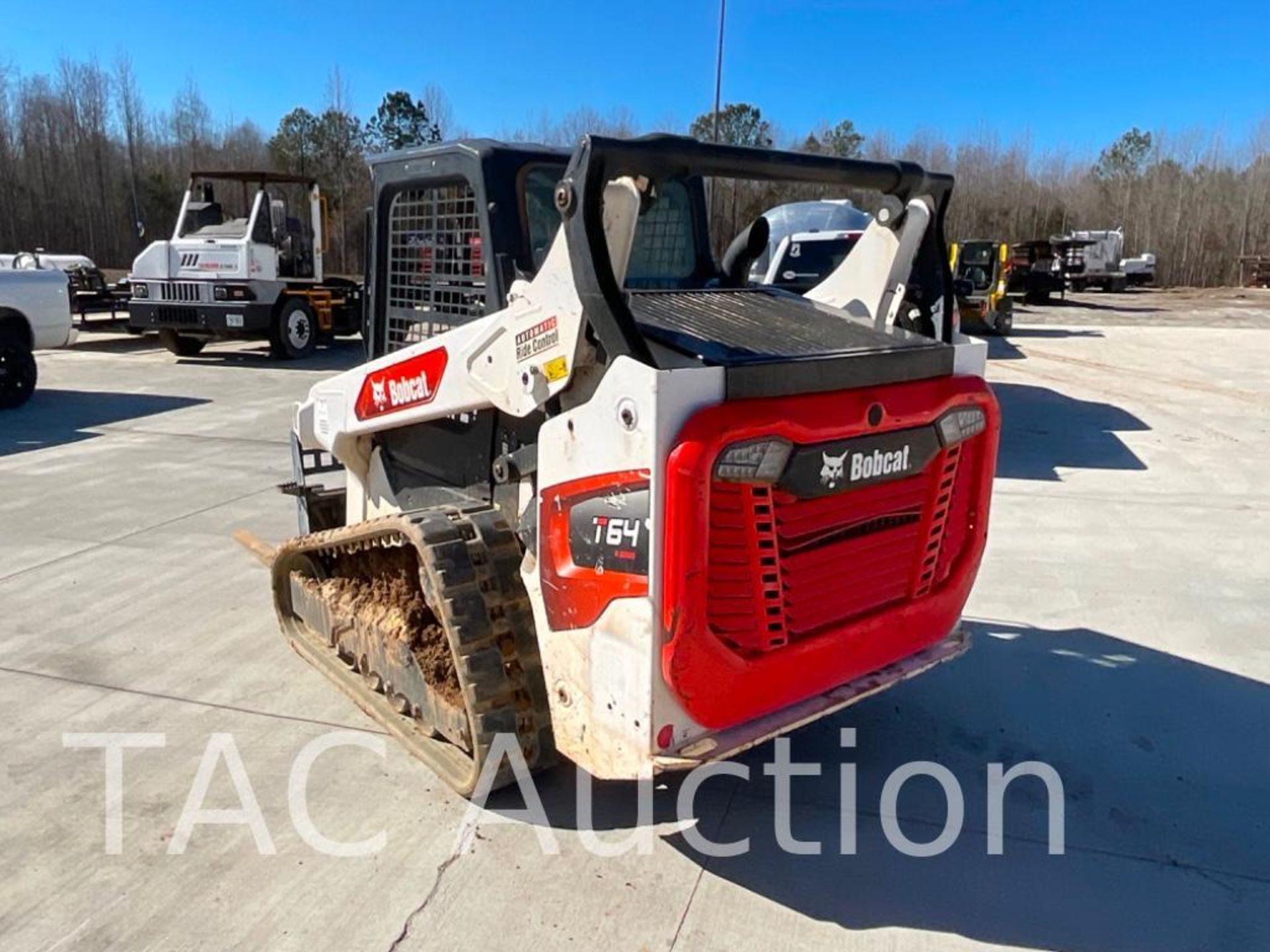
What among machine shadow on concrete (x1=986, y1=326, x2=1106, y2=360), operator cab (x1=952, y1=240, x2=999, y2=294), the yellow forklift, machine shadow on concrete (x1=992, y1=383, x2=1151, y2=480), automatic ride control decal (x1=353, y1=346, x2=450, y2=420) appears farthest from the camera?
operator cab (x1=952, y1=240, x2=999, y2=294)

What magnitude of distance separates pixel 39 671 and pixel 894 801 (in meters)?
3.49

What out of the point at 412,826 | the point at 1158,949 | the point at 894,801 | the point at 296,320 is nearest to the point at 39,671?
the point at 412,826

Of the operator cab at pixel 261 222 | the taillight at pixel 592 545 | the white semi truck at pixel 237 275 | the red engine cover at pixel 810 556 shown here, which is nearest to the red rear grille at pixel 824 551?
the red engine cover at pixel 810 556

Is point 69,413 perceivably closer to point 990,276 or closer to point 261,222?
point 261,222

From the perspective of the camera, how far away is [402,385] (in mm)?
3344

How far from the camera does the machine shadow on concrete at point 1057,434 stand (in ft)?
28.3

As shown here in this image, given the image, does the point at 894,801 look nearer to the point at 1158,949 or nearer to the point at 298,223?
the point at 1158,949

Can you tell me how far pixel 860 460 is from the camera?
2.67m

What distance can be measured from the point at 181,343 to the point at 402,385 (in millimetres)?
14015

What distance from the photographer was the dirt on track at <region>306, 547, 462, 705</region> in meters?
3.31

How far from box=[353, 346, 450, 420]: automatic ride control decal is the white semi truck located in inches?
480

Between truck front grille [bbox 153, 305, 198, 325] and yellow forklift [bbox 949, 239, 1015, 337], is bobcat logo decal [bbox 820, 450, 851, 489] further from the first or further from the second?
yellow forklift [bbox 949, 239, 1015, 337]

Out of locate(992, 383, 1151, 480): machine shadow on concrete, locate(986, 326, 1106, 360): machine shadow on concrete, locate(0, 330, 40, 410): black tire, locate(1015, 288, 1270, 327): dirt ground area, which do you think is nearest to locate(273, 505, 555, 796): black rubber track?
locate(992, 383, 1151, 480): machine shadow on concrete

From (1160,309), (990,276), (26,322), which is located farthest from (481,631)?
(1160,309)
